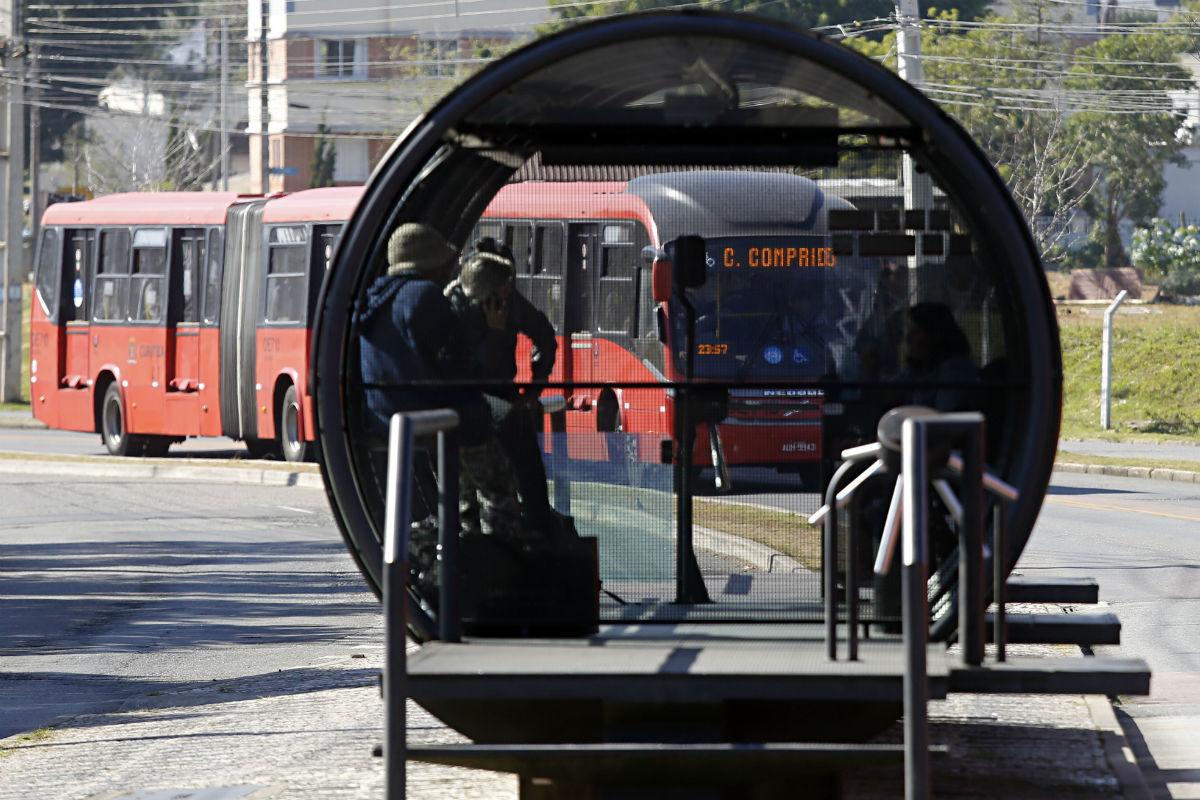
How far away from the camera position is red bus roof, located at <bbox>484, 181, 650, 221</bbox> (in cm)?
673

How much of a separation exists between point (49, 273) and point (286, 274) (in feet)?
17.0

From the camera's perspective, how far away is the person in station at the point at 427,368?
579 centimetres

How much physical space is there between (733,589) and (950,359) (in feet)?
3.64

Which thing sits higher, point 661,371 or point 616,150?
point 616,150

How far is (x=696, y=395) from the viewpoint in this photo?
5.86 meters

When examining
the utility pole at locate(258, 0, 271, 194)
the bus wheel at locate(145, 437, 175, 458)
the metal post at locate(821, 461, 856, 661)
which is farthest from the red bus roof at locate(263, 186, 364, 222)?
the utility pole at locate(258, 0, 271, 194)

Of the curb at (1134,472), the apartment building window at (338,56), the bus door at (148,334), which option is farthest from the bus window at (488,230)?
the apartment building window at (338,56)

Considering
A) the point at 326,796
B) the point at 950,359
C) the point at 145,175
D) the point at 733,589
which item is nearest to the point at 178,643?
the point at 326,796

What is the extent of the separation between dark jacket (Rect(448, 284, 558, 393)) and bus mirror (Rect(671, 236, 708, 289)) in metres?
0.52

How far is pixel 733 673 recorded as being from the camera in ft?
15.8

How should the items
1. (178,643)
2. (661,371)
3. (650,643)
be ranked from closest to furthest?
(650,643) < (661,371) < (178,643)

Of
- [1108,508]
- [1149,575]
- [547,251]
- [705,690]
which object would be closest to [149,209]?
[1108,508]

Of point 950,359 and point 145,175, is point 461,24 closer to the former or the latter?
point 145,175

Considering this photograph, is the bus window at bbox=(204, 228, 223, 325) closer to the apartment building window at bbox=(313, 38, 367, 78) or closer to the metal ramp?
the metal ramp
